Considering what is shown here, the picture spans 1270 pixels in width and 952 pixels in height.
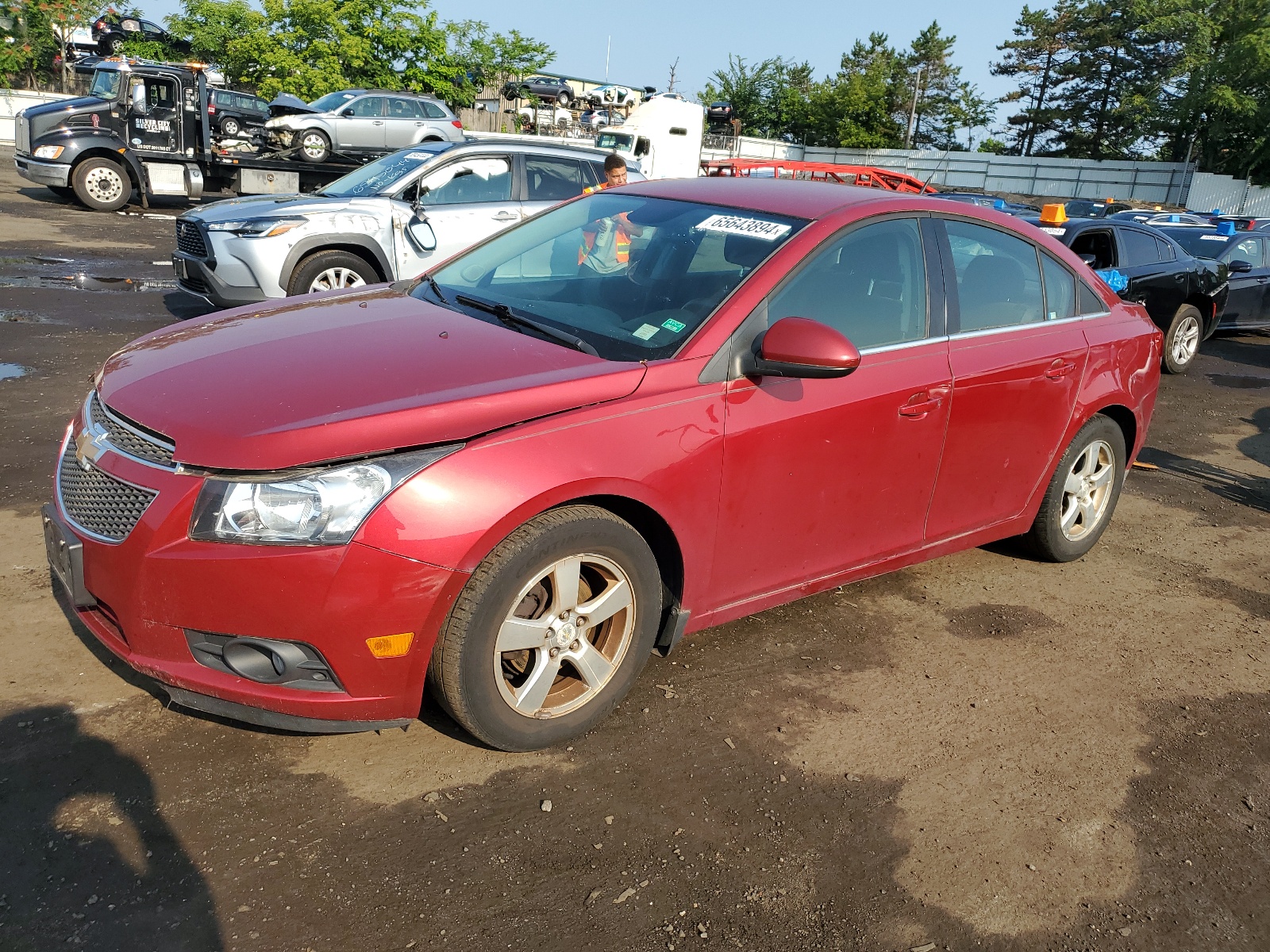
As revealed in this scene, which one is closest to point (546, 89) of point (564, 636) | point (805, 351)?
point (805, 351)

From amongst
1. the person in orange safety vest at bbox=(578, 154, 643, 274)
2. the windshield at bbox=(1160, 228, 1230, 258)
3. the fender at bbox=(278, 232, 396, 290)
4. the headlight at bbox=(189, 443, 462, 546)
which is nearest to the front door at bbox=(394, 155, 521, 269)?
A: the fender at bbox=(278, 232, 396, 290)

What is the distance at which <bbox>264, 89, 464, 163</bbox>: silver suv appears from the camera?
24.0m

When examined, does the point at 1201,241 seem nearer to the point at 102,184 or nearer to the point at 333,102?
the point at 102,184

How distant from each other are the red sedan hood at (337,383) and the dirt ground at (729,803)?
98 centimetres

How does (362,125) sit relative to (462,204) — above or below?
above

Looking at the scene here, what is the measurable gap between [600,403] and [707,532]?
0.60 m

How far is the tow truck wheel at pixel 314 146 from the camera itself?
21.2 meters

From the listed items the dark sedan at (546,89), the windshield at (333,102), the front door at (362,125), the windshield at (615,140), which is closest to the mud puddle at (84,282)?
the front door at (362,125)

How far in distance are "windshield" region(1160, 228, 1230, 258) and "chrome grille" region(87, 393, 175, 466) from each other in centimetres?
1235

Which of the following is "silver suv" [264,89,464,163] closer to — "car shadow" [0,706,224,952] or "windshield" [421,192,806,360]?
"windshield" [421,192,806,360]

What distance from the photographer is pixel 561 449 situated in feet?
9.54

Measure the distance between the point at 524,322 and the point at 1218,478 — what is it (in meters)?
5.64

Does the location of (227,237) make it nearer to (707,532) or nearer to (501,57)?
(707,532)

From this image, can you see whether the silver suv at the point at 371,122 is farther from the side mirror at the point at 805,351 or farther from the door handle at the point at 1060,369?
→ the side mirror at the point at 805,351
